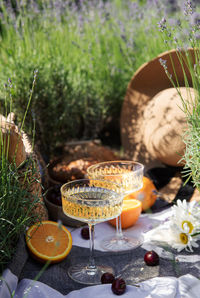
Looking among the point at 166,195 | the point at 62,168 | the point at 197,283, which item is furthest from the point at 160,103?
the point at 197,283

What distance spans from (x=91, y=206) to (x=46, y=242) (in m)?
0.37

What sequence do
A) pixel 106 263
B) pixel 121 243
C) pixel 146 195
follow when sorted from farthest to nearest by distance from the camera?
pixel 146 195
pixel 121 243
pixel 106 263

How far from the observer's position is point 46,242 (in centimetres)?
183

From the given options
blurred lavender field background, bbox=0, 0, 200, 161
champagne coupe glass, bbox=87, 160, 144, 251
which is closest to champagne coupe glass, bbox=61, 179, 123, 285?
champagne coupe glass, bbox=87, 160, 144, 251

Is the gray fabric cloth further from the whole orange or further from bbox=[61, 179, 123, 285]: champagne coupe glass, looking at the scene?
the whole orange

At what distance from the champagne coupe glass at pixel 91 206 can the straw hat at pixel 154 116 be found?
577mm

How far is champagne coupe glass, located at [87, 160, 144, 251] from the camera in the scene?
1.95 metres

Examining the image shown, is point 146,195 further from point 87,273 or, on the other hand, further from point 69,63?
point 69,63

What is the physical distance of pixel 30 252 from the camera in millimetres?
1808

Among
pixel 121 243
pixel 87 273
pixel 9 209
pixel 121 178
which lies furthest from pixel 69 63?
pixel 87 273

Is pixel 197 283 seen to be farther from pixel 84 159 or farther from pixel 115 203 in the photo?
pixel 84 159

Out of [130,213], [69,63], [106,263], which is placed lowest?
[106,263]

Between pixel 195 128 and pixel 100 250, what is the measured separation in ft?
2.56

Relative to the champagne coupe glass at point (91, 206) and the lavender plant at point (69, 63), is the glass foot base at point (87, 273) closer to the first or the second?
the champagne coupe glass at point (91, 206)
